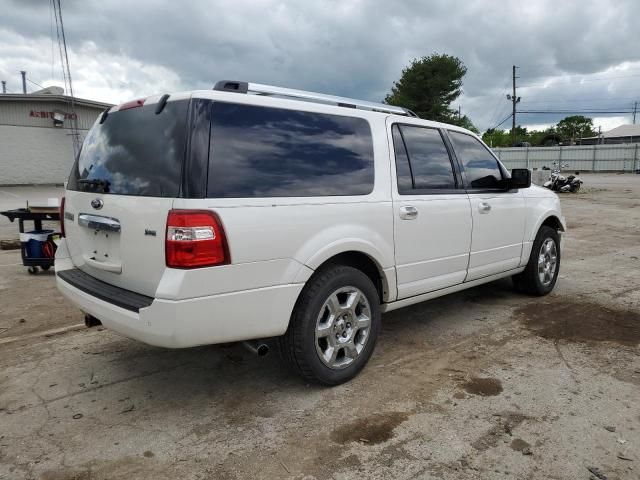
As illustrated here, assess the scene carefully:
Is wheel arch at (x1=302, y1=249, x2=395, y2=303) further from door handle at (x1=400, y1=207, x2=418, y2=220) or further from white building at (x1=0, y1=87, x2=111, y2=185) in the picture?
white building at (x1=0, y1=87, x2=111, y2=185)

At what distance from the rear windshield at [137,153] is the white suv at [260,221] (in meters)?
0.01

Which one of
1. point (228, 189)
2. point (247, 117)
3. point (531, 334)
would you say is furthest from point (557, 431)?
point (247, 117)

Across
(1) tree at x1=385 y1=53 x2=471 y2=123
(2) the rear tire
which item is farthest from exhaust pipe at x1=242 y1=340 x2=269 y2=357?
(1) tree at x1=385 y1=53 x2=471 y2=123

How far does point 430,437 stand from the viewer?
274 cm

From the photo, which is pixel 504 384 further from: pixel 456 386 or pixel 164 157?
pixel 164 157

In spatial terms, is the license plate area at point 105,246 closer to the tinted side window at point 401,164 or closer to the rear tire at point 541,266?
the tinted side window at point 401,164

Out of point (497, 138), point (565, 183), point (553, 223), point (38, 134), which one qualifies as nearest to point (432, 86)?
point (565, 183)

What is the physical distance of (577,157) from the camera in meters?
43.5

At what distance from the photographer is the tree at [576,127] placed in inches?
3664

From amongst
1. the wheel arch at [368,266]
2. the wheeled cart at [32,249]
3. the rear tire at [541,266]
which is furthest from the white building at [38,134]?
the wheel arch at [368,266]

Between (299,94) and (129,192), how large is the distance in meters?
1.29

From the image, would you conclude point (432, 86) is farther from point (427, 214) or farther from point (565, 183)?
point (427, 214)

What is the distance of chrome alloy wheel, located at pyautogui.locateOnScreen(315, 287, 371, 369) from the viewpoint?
321 centimetres

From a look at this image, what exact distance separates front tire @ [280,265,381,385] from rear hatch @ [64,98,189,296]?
0.91 meters
